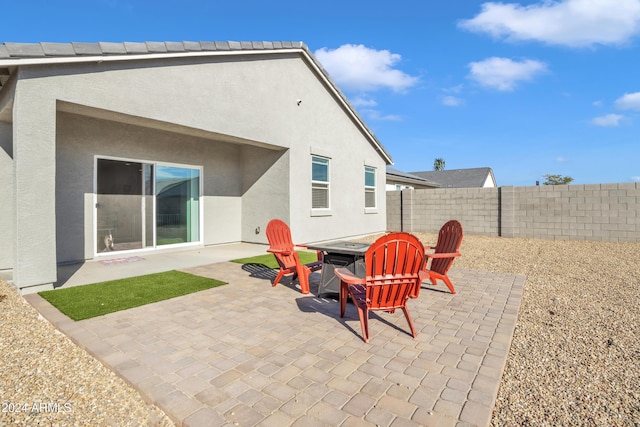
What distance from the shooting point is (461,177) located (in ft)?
111

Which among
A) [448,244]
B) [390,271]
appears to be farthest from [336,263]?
[448,244]

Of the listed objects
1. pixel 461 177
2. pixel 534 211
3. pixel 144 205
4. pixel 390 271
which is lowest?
pixel 390 271

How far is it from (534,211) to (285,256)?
1116 cm

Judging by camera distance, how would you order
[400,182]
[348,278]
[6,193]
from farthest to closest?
1. [400,182]
2. [6,193]
3. [348,278]

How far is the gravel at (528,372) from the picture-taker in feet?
7.11

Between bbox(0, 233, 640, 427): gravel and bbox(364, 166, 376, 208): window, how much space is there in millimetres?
9132

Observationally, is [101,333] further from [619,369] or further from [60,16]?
[60,16]

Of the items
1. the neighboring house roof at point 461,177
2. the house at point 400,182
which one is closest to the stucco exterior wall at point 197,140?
the house at point 400,182

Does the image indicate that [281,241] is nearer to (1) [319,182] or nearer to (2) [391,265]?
(2) [391,265]

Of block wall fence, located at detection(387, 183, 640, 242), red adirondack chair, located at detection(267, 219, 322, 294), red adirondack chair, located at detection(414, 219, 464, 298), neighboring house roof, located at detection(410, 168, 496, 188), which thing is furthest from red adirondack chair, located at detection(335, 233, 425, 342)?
neighboring house roof, located at detection(410, 168, 496, 188)

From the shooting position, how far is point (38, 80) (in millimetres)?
4695

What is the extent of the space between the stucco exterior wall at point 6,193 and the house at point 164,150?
2 centimetres

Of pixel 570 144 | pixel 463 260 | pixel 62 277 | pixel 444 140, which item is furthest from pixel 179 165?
pixel 570 144

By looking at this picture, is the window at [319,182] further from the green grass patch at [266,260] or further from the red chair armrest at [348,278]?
the red chair armrest at [348,278]
